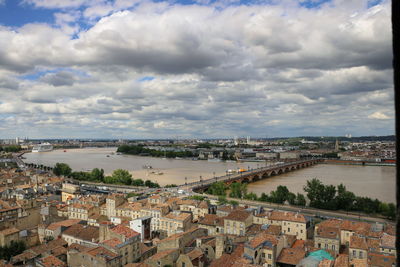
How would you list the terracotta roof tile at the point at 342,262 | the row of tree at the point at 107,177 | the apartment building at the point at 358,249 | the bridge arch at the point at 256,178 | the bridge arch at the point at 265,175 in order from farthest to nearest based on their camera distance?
the bridge arch at the point at 265,175 → the bridge arch at the point at 256,178 → the row of tree at the point at 107,177 → the apartment building at the point at 358,249 → the terracotta roof tile at the point at 342,262

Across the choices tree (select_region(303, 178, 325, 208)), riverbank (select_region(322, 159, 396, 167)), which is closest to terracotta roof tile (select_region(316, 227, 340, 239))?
tree (select_region(303, 178, 325, 208))

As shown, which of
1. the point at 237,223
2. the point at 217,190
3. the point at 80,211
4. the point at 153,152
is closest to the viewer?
the point at 237,223

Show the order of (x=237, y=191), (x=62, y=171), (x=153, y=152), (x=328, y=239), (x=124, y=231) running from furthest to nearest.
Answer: (x=153, y=152), (x=62, y=171), (x=237, y=191), (x=328, y=239), (x=124, y=231)

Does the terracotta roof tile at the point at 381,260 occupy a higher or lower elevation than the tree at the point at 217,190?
higher

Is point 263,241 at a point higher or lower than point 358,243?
higher

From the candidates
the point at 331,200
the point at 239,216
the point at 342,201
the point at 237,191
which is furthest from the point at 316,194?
the point at 239,216

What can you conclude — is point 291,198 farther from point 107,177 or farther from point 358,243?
point 107,177

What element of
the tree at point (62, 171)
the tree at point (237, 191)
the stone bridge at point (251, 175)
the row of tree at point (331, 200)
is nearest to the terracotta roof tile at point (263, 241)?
the row of tree at point (331, 200)

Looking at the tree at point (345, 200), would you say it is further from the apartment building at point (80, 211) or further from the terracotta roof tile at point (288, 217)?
the apartment building at point (80, 211)

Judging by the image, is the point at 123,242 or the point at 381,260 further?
the point at 123,242

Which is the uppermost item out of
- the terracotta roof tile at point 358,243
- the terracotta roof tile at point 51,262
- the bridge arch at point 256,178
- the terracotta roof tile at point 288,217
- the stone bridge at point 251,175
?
the terracotta roof tile at point 358,243

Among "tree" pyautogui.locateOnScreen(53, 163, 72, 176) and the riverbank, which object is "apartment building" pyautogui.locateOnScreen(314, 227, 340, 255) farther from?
the riverbank
